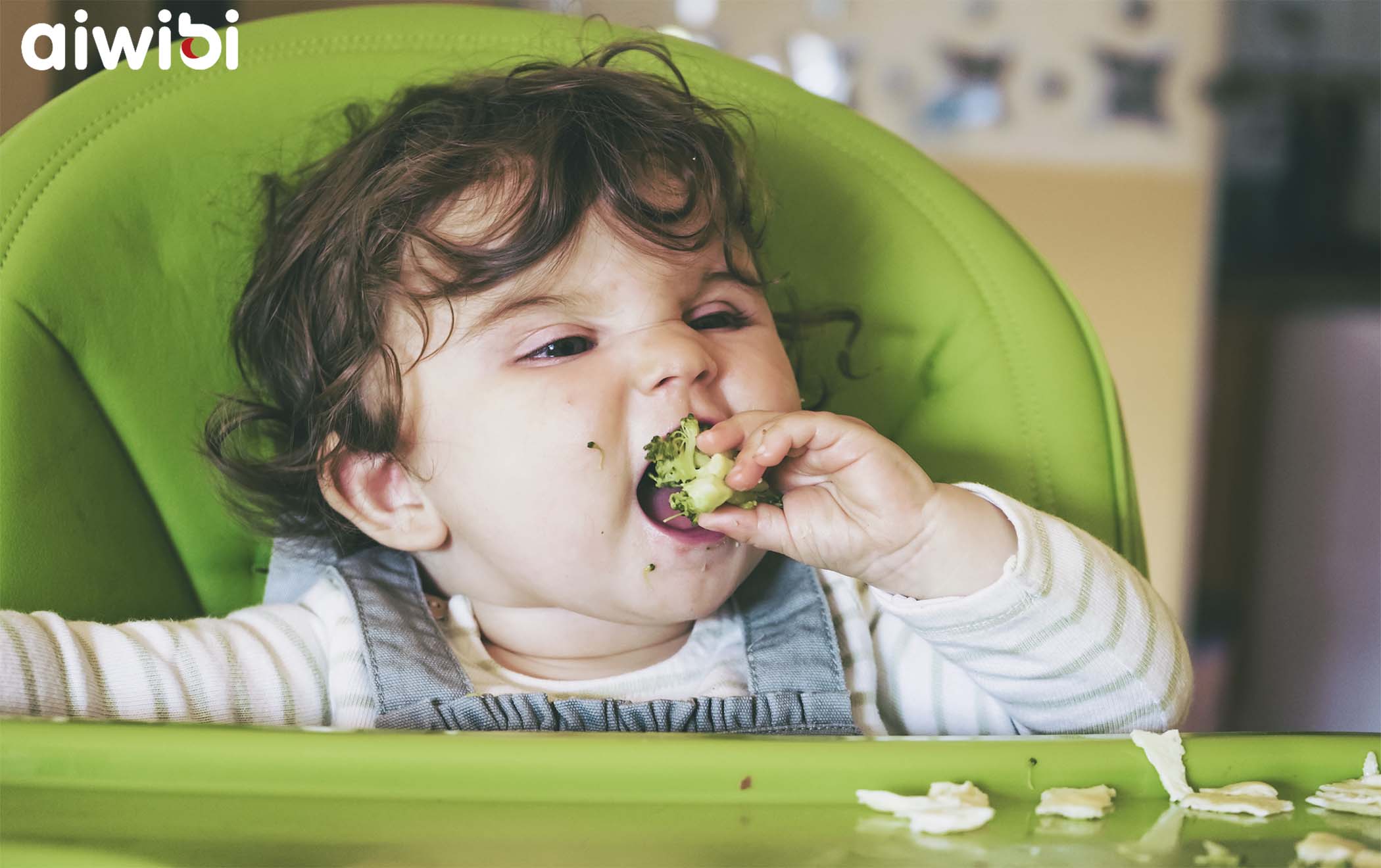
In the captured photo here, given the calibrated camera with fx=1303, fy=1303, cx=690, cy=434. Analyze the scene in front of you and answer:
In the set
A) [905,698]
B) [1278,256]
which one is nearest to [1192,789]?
[905,698]

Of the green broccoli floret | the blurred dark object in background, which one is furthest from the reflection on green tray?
the blurred dark object in background

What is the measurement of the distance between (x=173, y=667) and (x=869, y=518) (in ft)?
1.49

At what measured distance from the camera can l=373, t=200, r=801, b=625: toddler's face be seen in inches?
31.1

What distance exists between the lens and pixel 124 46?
1403 millimetres

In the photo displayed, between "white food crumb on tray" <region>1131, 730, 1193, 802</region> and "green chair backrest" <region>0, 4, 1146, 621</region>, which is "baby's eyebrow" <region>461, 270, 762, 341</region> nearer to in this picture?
"green chair backrest" <region>0, 4, 1146, 621</region>

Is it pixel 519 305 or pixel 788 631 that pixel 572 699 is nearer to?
pixel 788 631

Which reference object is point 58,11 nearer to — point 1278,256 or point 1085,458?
point 1085,458

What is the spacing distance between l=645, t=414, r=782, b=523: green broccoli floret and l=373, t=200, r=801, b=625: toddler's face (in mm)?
24

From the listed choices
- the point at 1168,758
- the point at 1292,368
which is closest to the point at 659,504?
the point at 1168,758

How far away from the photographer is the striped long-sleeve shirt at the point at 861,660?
803 mm

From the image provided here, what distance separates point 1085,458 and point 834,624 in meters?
0.23

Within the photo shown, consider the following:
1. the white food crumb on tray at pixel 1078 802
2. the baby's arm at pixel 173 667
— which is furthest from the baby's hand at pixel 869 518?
the baby's arm at pixel 173 667

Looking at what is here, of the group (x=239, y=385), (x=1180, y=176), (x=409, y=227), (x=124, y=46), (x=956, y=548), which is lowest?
(x=956, y=548)

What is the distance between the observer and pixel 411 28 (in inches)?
41.3
